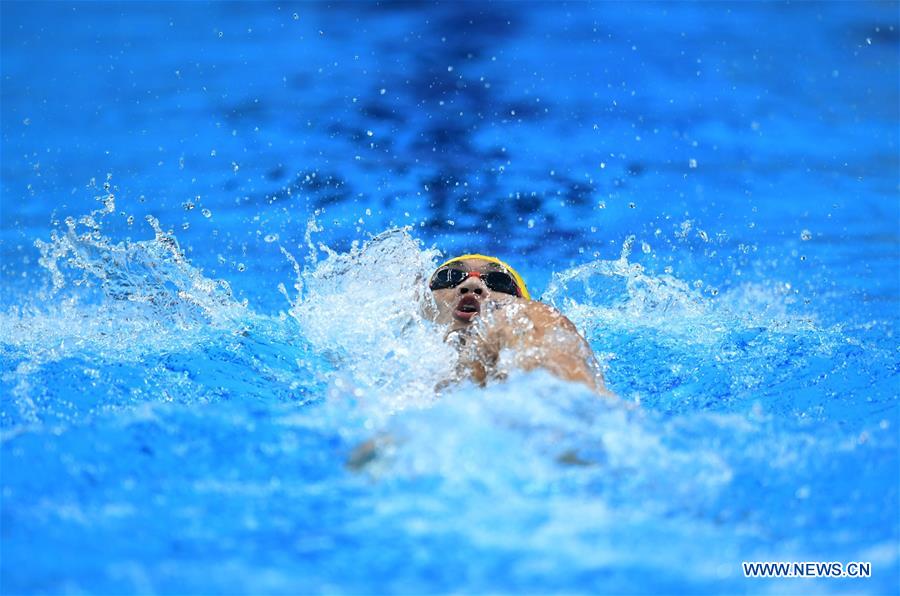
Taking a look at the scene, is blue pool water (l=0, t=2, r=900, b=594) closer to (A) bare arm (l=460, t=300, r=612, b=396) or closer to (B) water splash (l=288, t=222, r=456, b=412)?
(B) water splash (l=288, t=222, r=456, b=412)

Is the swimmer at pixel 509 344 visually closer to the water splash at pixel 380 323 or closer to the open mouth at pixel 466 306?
the open mouth at pixel 466 306

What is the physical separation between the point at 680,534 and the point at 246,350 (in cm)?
300

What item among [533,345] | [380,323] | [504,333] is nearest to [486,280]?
[380,323]

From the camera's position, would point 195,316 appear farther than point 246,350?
Yes

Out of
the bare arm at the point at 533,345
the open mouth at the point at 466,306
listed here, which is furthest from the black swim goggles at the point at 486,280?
the bare arm at the point at 533,345

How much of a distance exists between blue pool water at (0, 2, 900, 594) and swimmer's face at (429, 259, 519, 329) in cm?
14

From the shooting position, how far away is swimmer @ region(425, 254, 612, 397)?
2.99 m

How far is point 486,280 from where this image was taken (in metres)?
4.10

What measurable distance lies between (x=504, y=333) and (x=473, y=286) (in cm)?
90

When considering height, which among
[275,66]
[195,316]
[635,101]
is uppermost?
[275,66]

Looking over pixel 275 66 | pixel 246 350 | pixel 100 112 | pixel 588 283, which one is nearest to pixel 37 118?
pixel 100 112

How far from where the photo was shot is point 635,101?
7.30 meters

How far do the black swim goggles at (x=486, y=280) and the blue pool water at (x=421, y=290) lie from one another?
0.58 feet

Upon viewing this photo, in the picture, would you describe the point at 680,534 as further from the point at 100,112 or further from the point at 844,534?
the point at 100,112
